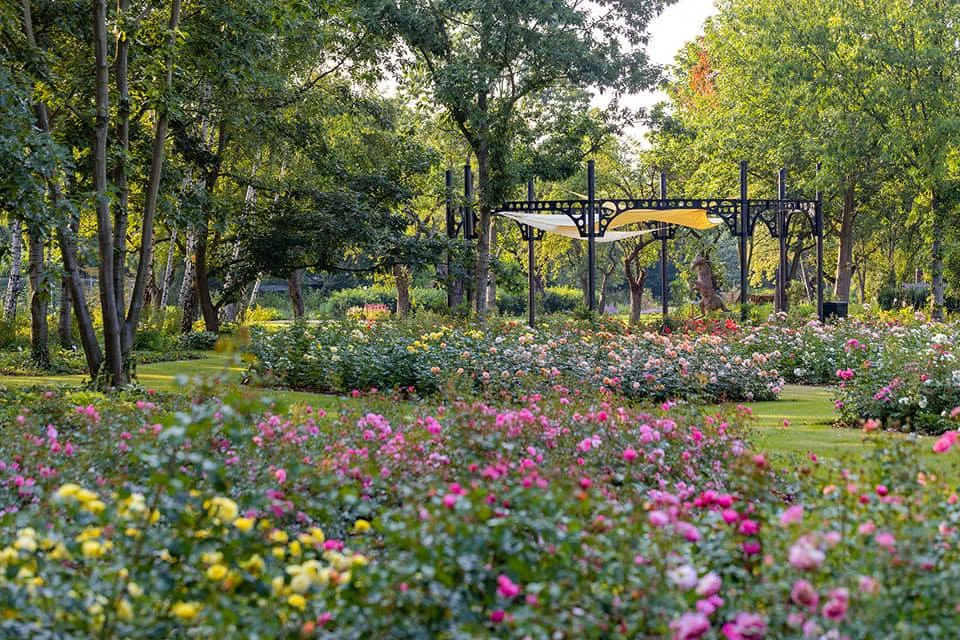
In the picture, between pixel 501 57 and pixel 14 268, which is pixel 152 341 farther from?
pixel 501 57

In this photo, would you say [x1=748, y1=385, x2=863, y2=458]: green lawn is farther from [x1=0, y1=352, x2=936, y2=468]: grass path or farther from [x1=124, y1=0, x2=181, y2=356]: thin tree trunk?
[x1=124, y1=0, x2=181, y2=356]: thin tree trunk

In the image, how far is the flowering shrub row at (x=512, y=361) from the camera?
8633 millimetres

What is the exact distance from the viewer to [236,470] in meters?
4.14

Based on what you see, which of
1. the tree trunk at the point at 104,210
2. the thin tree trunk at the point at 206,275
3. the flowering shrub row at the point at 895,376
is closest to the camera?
the flowering shrub row at the point at 895,376

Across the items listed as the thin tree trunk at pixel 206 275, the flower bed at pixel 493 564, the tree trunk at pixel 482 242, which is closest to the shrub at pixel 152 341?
the thin tree trunk at pixel 206 275

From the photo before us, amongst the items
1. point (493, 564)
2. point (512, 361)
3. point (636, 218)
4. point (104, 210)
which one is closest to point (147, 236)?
point (104, 210)

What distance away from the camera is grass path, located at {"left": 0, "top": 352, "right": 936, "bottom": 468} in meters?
6.47

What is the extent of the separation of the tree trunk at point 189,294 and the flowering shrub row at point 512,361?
803 cm

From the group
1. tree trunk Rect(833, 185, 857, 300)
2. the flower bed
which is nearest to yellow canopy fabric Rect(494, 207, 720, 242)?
tree trunk Rect(833, 185, 857, 300)

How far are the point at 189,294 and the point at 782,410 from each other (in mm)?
13940

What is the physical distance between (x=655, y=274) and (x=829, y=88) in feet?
115

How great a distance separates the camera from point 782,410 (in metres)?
8.70

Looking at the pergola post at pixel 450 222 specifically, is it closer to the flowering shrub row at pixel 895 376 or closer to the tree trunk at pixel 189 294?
the tree trunk at pixel 189 294

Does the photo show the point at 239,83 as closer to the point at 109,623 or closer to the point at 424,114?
the point at 109,623
